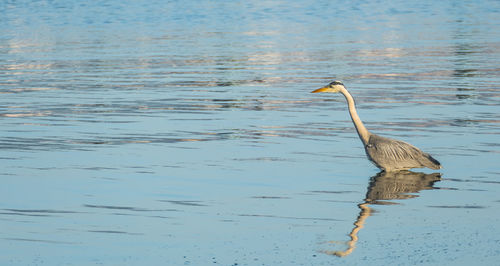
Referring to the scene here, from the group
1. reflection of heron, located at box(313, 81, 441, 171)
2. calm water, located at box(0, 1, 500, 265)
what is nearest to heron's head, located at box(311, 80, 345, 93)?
calm water, located at box(0, 1, 500, 265)

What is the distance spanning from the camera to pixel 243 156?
15.8 meters

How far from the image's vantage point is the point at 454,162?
599 inches

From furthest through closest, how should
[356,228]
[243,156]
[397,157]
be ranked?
1. [243,156]
2. [397,157]
3. [356,228]

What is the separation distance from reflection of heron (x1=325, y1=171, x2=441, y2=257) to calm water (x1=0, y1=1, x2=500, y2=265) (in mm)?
37

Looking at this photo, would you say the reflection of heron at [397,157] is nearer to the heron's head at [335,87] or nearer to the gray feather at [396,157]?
the gray feather at [396,157]

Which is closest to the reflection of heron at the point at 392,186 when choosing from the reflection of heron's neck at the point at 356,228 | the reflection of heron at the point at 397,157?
the reflection of heron's neck at the point at 356,228

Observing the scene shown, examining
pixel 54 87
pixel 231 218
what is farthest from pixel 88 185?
pixel 54 87

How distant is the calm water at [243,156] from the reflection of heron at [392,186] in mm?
37

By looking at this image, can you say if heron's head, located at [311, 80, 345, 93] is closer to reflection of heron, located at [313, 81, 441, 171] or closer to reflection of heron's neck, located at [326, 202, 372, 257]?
reflection of heron, located at [313, 81, 441, 171]

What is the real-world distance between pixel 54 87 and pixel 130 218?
1516 cm

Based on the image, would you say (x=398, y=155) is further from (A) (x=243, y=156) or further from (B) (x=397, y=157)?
(A) (x=243, y=156)

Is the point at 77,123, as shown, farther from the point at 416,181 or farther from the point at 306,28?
the point at 306,28

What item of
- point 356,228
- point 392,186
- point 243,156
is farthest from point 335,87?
point 356,228

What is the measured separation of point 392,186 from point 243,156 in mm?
2989
